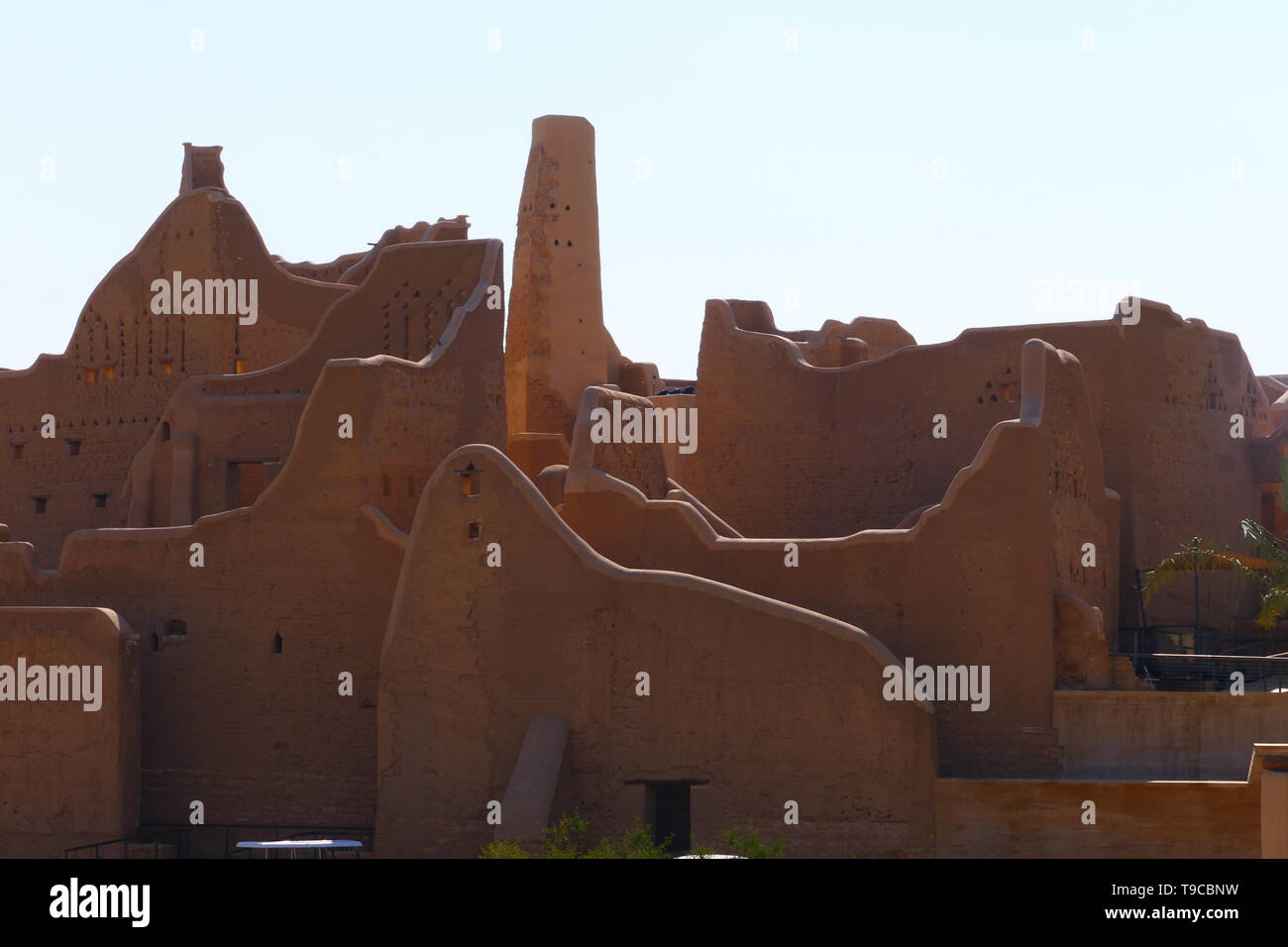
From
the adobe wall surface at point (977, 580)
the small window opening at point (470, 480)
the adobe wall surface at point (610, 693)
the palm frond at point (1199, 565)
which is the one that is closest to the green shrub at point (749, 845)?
the adobe wall surface at point (610, 693)

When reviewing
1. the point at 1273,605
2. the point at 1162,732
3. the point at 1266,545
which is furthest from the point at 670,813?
the point at 1266,545

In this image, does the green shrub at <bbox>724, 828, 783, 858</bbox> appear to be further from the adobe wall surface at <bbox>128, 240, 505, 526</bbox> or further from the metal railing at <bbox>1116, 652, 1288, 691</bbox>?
the adobe wall surface at <bbox>128, 240, 505, 526</bbox>

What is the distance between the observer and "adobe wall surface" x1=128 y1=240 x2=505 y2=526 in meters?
28.5

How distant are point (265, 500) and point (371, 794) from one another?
3.81 metres

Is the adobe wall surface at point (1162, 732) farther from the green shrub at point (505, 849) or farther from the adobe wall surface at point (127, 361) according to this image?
the adobe wall surface at point (127, 361)

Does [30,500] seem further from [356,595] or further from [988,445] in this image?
[988,445]

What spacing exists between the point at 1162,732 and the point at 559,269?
52.5ft

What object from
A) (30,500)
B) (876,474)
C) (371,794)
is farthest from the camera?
(30,500)

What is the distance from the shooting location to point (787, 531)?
29.7 m

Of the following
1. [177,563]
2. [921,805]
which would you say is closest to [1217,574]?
[921,805]

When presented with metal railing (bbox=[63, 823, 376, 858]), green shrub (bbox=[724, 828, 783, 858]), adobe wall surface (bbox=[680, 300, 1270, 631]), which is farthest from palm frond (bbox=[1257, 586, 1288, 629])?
metal railing (bbox=[63, 823, 376, 858])

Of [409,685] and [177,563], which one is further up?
[177,563]

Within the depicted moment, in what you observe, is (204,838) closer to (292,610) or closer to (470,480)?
(292,610)

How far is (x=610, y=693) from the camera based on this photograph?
23219mm
